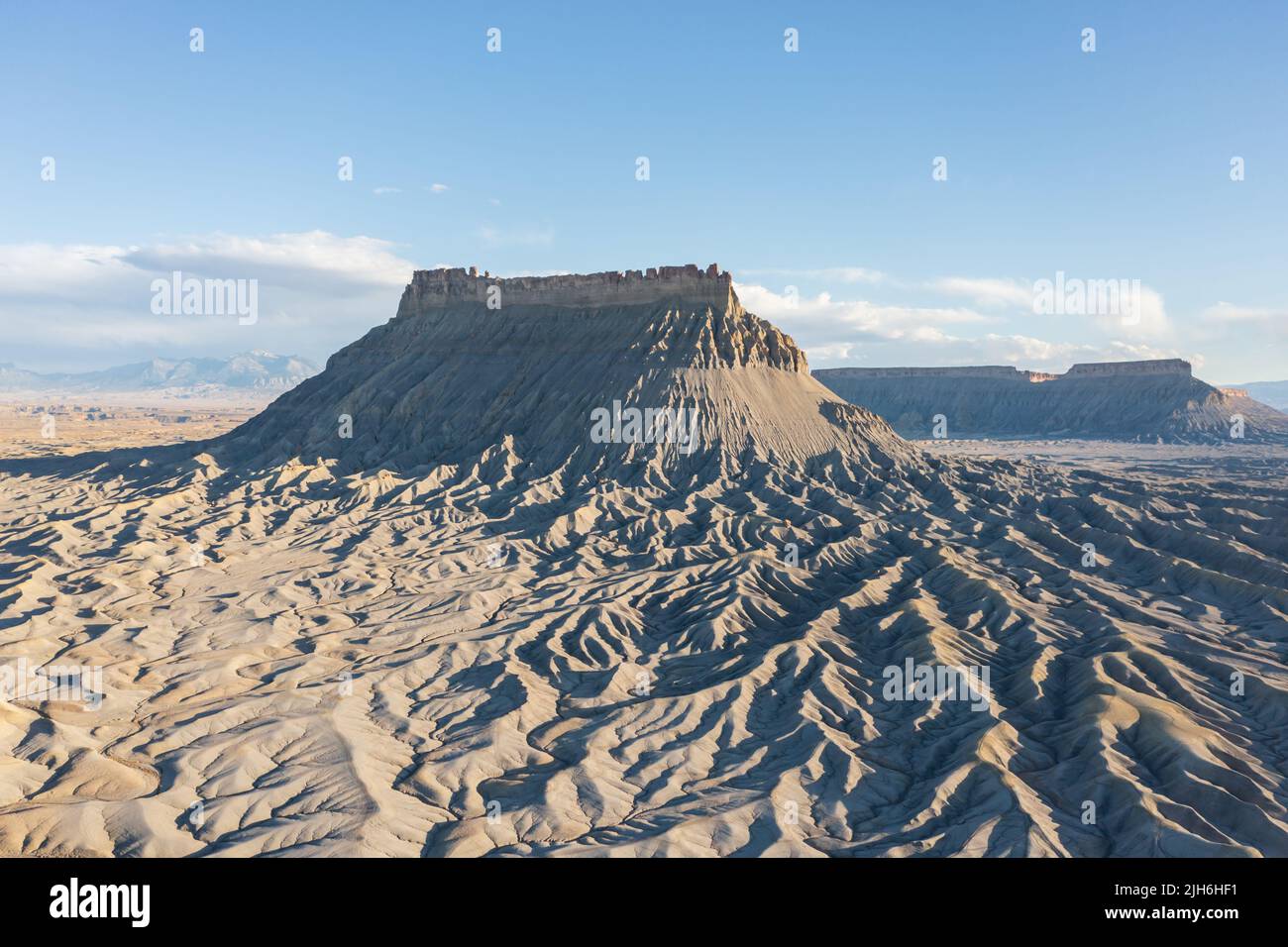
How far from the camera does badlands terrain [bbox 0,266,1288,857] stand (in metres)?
40.6

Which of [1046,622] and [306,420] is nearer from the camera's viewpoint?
[1046,622]

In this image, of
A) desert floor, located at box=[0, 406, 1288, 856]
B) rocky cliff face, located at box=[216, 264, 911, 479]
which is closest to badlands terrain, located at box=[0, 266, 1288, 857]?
desert floor, located at box=[0, 406, 1288, 856]

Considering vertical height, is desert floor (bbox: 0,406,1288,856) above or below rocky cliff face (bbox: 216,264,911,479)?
below

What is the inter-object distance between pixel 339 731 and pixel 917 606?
140ft

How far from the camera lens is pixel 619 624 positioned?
6781 cm

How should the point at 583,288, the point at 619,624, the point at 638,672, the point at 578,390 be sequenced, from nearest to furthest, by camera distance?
the point at 638,672
the point at 619,624
the point at 578,390
the point at 583,288

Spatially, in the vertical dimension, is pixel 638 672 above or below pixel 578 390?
below

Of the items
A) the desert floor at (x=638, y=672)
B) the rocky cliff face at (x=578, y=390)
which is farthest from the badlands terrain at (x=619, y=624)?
the rocky cliff face at (x=578, y=390)

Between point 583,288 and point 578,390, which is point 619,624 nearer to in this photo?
point 578,390

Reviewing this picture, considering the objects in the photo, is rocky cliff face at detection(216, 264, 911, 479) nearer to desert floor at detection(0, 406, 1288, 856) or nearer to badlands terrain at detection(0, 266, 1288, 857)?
badlands terrain at detection(0, 266, 1288, 857)

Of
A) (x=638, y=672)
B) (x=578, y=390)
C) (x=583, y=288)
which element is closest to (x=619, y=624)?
(x=638, y=672)

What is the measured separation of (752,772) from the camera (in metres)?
46.5

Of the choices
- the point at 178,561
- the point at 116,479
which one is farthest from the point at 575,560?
the point at 116,479

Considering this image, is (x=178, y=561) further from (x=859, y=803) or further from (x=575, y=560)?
(x=859, y=803)
